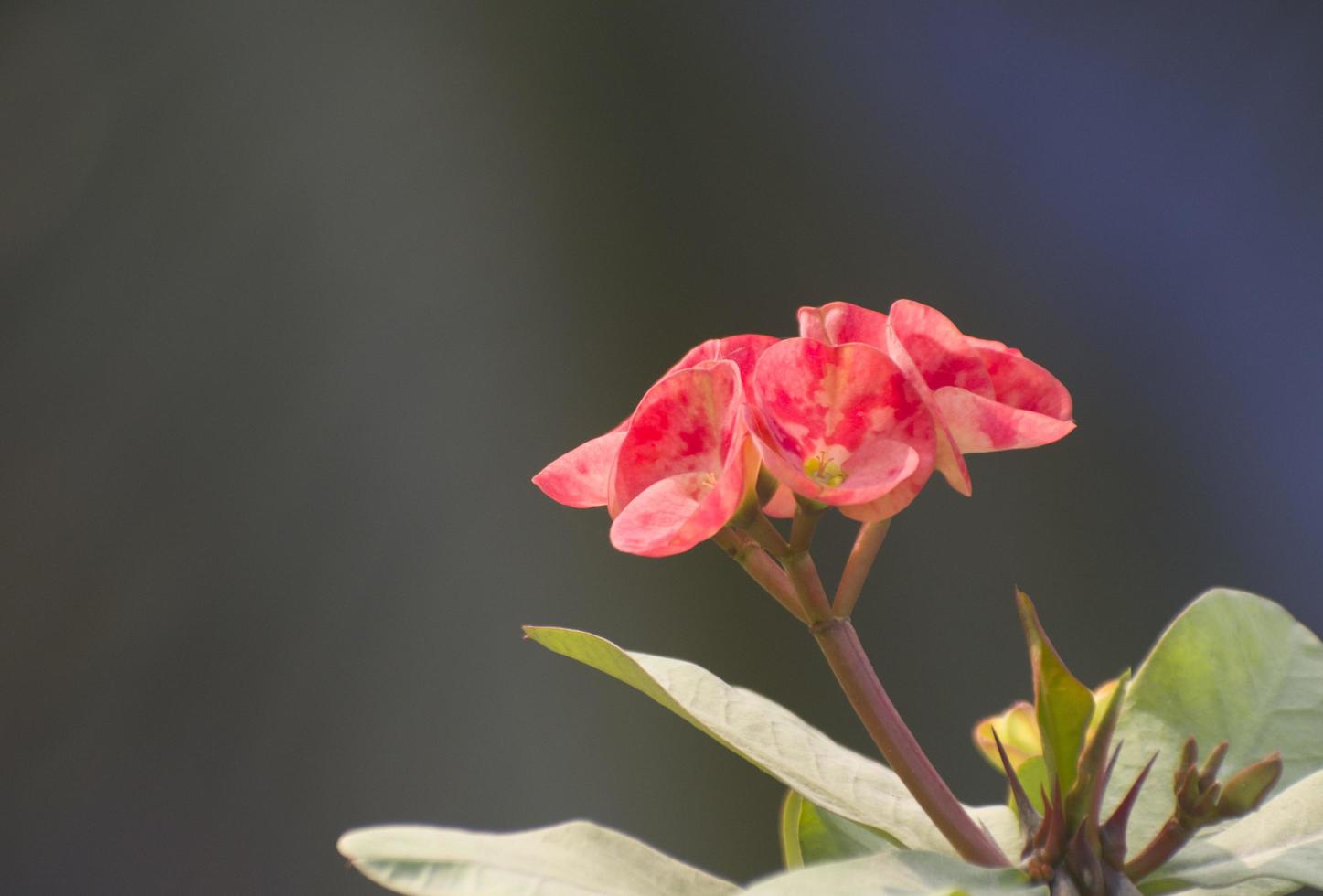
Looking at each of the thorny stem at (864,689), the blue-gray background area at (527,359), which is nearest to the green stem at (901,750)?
the thorny stem at (864,689)

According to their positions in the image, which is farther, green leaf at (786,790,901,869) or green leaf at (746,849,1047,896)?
green leaf at (786,790,901,869)

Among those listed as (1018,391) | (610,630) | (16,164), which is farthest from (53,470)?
A: (1018,391)

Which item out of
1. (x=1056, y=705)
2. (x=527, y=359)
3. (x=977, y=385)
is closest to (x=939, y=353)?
(x=977, y=385)

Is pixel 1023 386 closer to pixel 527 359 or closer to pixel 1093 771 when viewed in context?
pixel 1093 771

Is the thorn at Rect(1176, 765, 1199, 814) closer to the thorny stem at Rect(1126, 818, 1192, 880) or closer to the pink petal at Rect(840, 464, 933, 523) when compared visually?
the thorny stem at Rect(1126, 818, 1192, 880)

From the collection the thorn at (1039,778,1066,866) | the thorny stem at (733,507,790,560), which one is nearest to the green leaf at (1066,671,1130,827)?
the thorn at (1039,778,1066,866)

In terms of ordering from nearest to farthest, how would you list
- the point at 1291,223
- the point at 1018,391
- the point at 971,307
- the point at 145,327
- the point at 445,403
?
the point at 1018,391 < the point at 1291,223 < the point at 145,327 < the point at 971,307 < the point at 445,403

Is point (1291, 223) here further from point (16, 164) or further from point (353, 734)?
point (16, 164)
